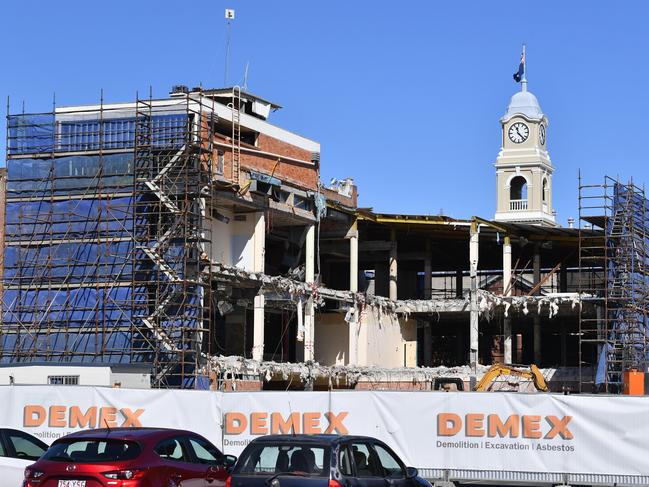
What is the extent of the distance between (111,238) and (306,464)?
37.7 meters

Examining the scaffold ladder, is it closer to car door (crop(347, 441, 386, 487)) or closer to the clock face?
the clock face

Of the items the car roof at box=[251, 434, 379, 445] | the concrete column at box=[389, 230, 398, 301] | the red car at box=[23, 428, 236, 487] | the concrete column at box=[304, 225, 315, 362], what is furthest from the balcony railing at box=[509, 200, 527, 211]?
the car roof at box=[251, 434, 379, 445]

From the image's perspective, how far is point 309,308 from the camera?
61.5m

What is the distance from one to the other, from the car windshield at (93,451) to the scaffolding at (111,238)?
32.3 metres

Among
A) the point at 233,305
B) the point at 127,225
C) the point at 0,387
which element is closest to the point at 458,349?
the point at 233,305

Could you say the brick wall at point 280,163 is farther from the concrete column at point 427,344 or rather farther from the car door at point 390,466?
the car door at point 390,466

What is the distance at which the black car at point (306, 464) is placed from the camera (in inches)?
614

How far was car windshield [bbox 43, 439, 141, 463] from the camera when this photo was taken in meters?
16.7

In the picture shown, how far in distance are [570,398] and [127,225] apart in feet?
106

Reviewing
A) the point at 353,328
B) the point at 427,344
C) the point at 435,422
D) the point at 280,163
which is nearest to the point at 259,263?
the point at 280,163

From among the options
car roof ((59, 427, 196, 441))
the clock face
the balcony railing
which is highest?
the clock face

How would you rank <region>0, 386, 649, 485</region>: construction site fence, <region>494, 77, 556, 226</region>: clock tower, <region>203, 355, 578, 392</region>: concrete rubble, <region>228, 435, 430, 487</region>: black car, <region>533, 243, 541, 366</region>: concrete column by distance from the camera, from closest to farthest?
<region>228, 435, 430, 487</region>: black car → <region>0, 386, 649, 485</region>: construction site fence → <region>203, 355, 578, 392</region>: concrete rubble → <region>533, 243, 541, 366</region>: concrete column → <region>494, 77, 556, 226</region>: clock tower

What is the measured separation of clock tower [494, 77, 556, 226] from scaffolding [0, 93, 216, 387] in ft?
135

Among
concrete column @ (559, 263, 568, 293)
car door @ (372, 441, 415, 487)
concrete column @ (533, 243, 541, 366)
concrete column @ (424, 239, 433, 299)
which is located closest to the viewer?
car door @ (372, 441, 415, 487)
